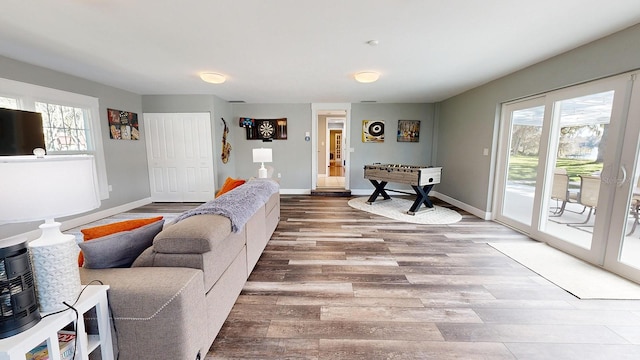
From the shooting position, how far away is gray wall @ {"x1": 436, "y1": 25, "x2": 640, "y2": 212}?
2.37m

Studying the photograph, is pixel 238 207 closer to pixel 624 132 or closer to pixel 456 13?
pixel 456 13

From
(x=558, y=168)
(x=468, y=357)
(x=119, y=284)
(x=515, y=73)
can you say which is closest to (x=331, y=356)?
(x=468, y=357)

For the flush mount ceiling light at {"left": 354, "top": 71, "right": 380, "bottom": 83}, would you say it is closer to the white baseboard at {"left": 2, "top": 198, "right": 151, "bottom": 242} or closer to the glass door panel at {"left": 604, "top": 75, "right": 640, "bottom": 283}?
the glass door panel at {"left": 604, "top": 75, "right": 640, "bottom": 283}

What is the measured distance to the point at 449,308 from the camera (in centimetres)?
193

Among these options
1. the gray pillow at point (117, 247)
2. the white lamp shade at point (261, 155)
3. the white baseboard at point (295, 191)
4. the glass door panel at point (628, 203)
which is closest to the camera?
the gray pillow at point (117, 247)

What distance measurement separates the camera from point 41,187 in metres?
0.86

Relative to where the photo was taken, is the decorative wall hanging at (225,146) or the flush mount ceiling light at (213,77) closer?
the flush mount ceiling light at (213,77)

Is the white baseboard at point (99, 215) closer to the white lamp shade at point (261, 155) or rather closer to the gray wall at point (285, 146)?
the gray wall at point (285, 146)

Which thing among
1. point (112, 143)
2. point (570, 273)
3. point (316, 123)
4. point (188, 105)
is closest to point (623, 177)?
point (570, 273)

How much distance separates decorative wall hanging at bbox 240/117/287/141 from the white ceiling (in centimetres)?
215

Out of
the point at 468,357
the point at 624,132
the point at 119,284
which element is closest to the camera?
the point at 119,284

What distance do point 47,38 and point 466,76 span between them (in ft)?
17.2

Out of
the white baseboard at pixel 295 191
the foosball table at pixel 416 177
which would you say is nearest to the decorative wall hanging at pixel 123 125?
the white baseboard at pixel 295 191

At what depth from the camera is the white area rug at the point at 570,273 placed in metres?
2.11
